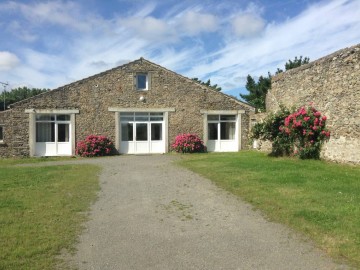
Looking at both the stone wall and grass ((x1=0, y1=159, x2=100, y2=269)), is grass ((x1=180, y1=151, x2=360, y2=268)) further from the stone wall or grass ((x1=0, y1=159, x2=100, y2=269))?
grass ((x1=0, y1=159, x2=100, y2=269))

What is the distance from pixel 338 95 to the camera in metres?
14.1

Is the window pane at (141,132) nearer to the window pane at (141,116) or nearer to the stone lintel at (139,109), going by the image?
the window pane at (141,116)

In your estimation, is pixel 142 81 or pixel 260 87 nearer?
pixel 142 81

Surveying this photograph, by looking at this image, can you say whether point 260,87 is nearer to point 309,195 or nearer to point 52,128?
point 52,128

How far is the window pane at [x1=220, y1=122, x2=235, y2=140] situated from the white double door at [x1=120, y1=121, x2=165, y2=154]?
372cm

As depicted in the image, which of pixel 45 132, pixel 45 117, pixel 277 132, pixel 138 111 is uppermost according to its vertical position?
pixel 138 111

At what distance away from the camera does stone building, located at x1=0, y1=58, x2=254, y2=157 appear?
21141 mm

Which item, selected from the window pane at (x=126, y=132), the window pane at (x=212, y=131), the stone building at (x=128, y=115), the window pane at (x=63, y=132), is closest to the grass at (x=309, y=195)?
the stone building at (x=128, y=115)

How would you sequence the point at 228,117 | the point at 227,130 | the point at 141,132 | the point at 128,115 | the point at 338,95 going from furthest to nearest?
the point at 227,130
the point at 228,117
the point at 141,132
the point at 128,115
the point at 338,95

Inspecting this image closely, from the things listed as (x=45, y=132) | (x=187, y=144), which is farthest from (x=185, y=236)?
(x=45, y=132)

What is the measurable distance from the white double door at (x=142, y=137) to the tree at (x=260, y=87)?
39.9 ft

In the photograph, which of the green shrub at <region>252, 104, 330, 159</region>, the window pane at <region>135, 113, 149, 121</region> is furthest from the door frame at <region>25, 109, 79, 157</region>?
the green shrub at <region>252, 104, 330, 159</region>

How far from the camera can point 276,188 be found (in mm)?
9312

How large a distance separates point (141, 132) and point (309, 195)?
50.2ft
